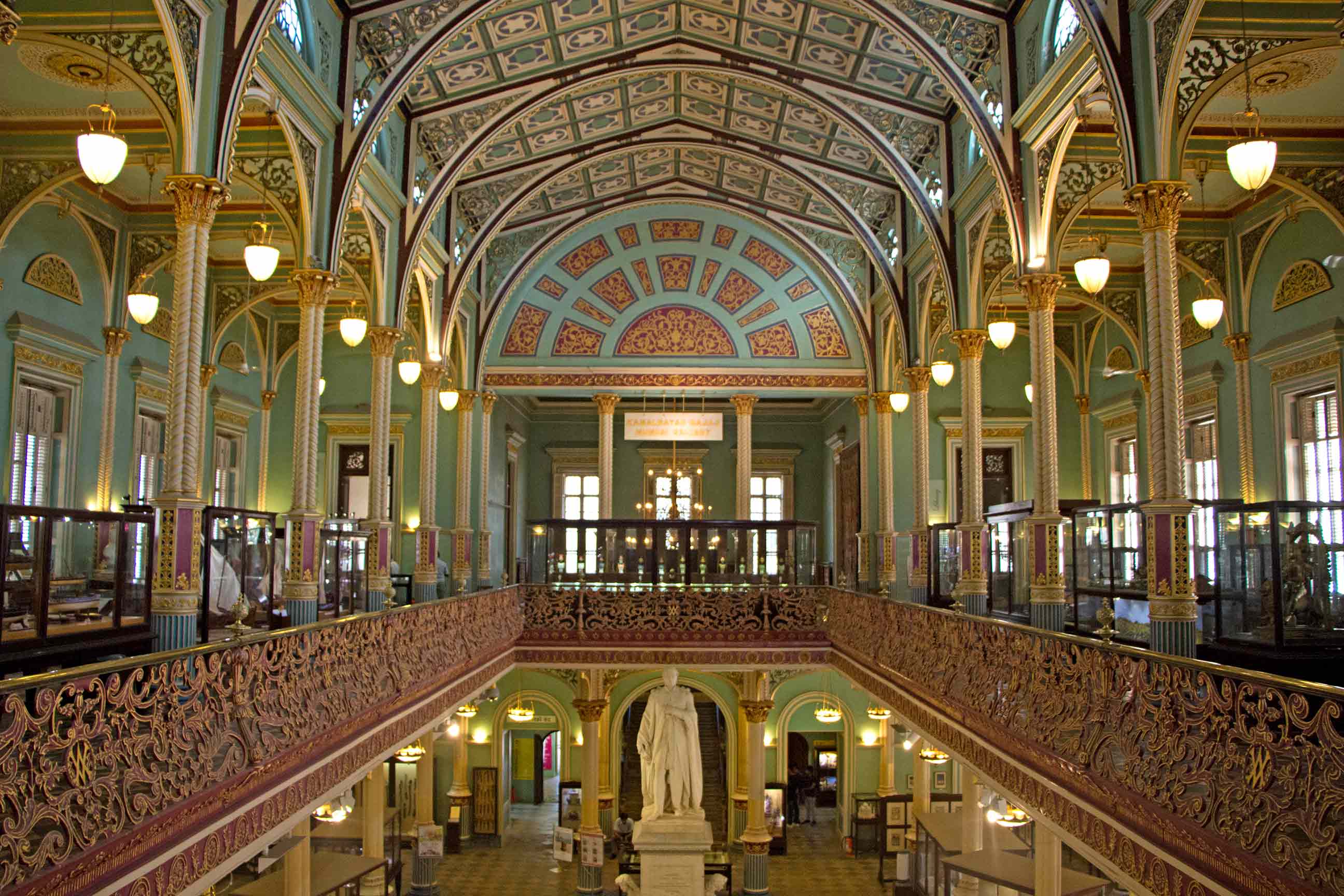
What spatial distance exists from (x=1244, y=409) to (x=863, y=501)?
841cm

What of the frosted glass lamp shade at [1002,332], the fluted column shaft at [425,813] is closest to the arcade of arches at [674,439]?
the fluted column shaft at [425,813]

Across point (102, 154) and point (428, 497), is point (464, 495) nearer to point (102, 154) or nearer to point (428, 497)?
point (428, 497)

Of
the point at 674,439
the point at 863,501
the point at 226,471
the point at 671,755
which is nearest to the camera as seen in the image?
the point at 671,755

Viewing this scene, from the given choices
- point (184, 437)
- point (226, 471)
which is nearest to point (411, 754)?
point (226, 471)

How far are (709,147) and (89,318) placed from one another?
1085cm

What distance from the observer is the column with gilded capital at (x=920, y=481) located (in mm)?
19094

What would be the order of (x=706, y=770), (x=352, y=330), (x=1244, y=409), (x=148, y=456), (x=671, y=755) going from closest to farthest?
1. (x=352, y=330)
2. (x=671, y=755)
3. (x=1244, y=409)
4. (x=148, y=456)
5. (x=706, y=770)

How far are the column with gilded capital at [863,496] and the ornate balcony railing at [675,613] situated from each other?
12.5 ft

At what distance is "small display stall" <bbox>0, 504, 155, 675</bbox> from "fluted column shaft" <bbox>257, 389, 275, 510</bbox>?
1320cm

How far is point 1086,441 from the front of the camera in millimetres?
23047

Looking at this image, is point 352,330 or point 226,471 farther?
point 226,471

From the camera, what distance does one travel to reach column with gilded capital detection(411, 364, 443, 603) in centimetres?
1892

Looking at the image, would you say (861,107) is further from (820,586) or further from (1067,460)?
(1067,460)

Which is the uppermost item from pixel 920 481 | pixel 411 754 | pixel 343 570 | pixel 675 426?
pixel 675 426
